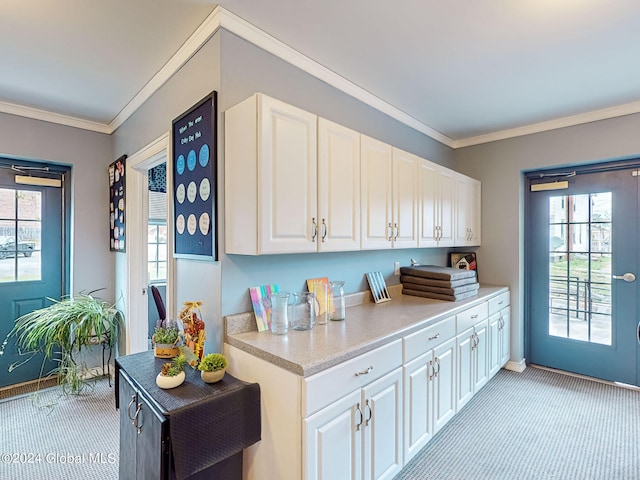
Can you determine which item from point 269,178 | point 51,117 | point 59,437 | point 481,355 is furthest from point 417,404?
point 51,117

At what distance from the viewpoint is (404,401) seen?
1.87 m

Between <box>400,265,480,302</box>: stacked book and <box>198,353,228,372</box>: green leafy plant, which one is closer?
<box>198,353,228,372</box>: green leafy plant

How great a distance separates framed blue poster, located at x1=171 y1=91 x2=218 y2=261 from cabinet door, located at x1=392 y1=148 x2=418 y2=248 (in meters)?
1.32

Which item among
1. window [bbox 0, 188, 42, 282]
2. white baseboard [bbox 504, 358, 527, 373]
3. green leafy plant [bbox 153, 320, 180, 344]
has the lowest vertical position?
white baseboard [bbox 504, 358, 527, 373]

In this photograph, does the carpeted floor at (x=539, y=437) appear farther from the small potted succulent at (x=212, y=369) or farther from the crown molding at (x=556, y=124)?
the crown molding at (x=556, y=124)

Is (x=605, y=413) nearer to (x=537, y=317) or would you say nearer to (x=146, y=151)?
(x=537, y=317)

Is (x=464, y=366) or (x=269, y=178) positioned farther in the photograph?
(x=464, y=366)

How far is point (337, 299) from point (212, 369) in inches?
37.5

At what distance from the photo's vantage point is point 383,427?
1.72 meters

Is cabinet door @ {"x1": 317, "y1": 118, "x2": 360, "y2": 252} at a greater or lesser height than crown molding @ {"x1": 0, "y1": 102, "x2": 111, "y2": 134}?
lesser

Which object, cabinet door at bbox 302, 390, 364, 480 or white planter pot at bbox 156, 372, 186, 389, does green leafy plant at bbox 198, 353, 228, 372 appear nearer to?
white planter pot at bbox 156, 372, 186, 389

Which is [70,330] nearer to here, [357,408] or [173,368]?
[173,368]

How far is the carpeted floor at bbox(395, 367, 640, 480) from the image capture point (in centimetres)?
198

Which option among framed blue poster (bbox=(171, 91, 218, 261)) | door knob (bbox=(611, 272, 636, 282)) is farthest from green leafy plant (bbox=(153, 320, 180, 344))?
door knob (bbox=(611, 272, 636, 282))
